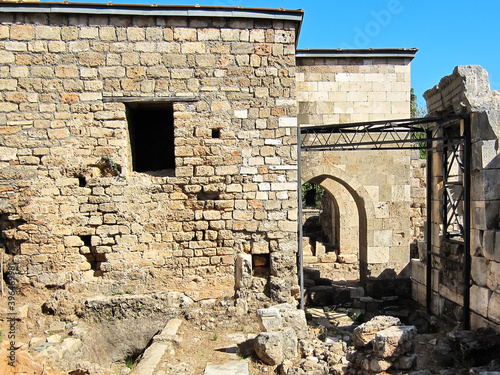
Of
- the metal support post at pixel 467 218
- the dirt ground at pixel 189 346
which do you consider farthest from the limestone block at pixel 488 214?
the dirt ground at pixel 189 346

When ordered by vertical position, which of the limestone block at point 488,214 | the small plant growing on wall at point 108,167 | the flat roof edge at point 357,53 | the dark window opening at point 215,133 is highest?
the flat roof edge at point 357,53

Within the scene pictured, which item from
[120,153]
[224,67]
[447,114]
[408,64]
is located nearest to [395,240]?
[447,114]

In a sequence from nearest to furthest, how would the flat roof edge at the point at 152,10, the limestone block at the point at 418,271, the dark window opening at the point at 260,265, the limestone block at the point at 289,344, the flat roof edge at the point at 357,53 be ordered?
the limestone block at the point at 289,344
the flat roof edge at the point at 152,10
the dark window opening at the point at 260,265
the limestone block at the point at 418,271
the flat roof edge at the point at 357,53

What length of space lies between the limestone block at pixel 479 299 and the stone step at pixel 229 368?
391cm

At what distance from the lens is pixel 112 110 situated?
639 centimetres

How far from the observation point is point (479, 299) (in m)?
6.02

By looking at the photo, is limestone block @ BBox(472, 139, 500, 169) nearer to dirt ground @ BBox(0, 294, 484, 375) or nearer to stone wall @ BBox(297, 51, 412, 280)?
dirt ground @ BBox(0, 294, 484, 375)

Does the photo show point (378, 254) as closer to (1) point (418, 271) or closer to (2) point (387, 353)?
(1) point (418, 271)

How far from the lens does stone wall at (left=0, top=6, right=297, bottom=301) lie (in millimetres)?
6281

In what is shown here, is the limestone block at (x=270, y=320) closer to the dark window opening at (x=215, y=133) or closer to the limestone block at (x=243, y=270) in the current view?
the limestone block at (x=243, y=270)

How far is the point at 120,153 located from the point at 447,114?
20.8 feet

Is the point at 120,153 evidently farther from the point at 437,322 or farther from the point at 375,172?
the point at 437,322

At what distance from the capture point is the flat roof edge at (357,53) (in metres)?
9.11

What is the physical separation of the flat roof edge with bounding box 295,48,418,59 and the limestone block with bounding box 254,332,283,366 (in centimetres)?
672
